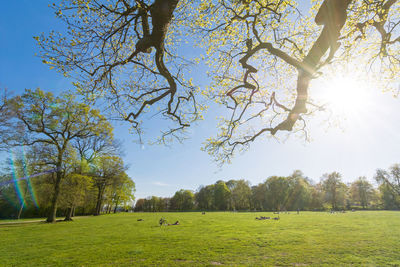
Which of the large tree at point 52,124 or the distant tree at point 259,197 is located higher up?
the large tree at point 52,124

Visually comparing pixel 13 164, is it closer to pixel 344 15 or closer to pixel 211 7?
pixel 211 7

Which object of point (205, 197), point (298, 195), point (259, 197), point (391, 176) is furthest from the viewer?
point (205, 197)

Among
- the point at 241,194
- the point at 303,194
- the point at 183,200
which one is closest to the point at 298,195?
the point at 303,194

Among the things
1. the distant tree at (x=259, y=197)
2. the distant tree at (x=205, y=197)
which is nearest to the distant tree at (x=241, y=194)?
the distant tree at (x=259, y=197)

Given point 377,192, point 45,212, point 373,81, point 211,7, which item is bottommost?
point 45,212

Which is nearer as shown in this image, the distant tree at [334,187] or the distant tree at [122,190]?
the distant tree at [122,190]

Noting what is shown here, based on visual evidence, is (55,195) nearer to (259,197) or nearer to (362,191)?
(259,197)

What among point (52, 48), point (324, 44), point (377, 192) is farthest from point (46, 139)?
point (377, 192)

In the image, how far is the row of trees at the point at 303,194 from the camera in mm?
53406

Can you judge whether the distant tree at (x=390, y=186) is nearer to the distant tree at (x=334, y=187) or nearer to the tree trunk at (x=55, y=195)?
the distant tree at (x=334, y=187)

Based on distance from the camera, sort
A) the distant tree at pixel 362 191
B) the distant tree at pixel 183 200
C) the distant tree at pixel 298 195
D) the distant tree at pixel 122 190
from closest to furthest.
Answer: the distant tree at pixel 122 190 < the distant tree at pixel 362 191 < the distant tree at pixel 298 195 < the distant tree at pixel 183 200

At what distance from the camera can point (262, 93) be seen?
9.74 metres

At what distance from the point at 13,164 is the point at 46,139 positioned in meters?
5.93

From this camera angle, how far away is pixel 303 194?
202ft
